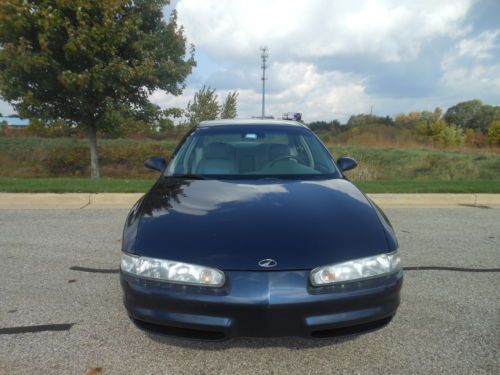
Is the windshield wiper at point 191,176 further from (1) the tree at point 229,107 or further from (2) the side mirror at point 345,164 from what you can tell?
(1) the tree at point 229,107

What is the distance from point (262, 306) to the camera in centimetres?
183

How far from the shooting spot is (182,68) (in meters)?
10.6

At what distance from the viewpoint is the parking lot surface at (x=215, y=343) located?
2.22 metres

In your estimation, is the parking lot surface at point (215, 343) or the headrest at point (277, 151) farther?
the headrest at point (277, 151)

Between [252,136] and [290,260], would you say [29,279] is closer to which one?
[252,136]

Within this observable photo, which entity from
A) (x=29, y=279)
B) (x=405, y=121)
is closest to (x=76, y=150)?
(x=29, y=279)

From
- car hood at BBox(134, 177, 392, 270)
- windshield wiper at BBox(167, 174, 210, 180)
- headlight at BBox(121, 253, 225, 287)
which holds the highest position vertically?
windshield wiper at BBox(167, 174, 210, 180)

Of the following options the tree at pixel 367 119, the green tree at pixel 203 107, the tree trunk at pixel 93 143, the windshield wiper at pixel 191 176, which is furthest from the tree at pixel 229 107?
the tree at pixel 367 119

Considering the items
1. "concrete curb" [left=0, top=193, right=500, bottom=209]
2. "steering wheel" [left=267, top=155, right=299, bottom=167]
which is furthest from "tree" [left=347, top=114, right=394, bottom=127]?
"steering wheel" [left=267, top=155, right=299, bottom=167]

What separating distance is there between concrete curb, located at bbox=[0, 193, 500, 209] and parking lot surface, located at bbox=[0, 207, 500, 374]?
250 centimetres

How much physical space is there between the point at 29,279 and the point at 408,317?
322cm

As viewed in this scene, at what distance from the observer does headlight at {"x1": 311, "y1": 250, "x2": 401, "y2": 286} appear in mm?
1910

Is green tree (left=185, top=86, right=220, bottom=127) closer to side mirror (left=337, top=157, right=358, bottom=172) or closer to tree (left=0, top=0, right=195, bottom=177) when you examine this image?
tree (left=0, top=0, right=195, bottom=177)

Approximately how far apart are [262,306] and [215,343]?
0.34 meters
